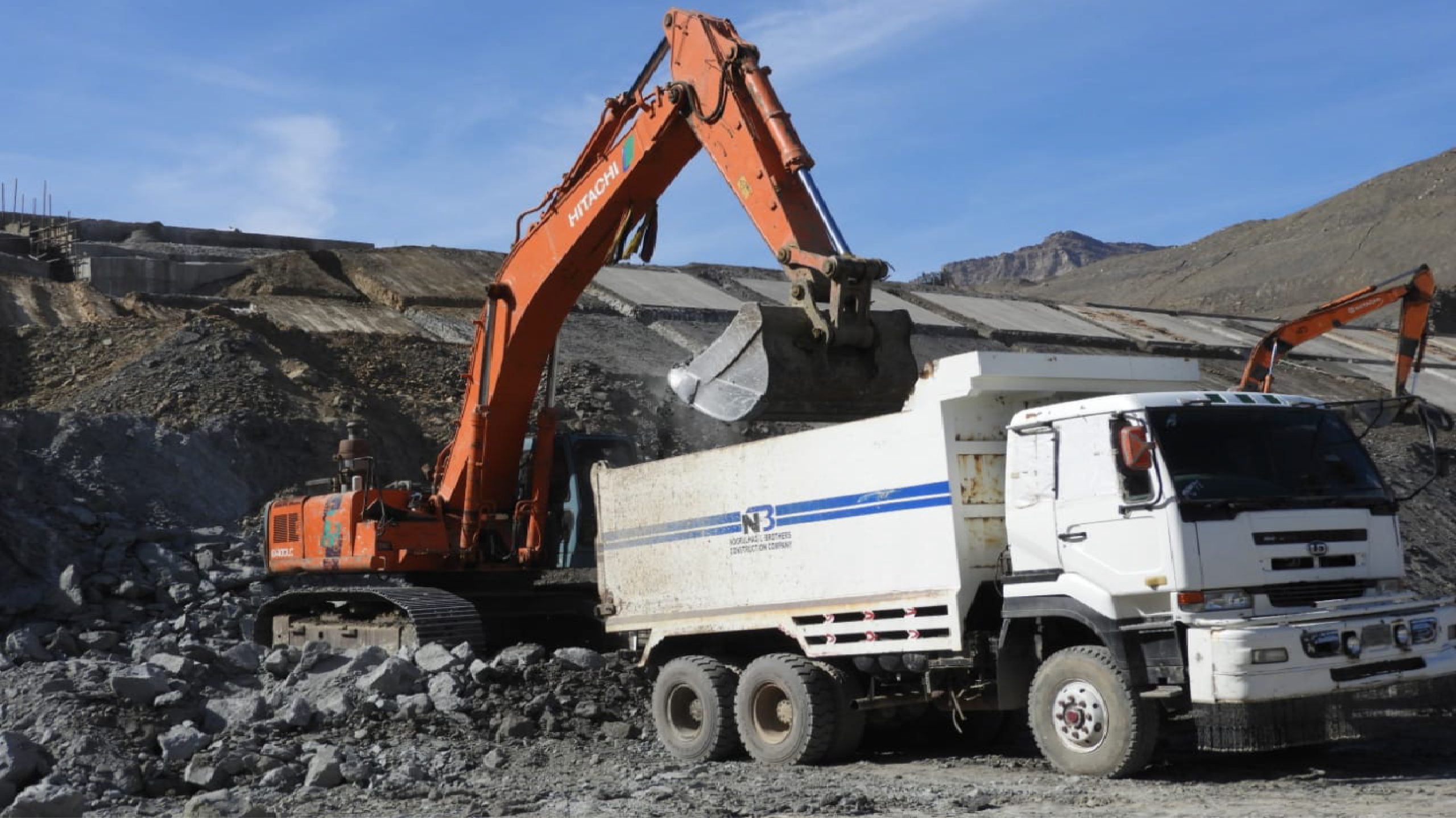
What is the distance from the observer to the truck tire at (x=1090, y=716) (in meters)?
8.05

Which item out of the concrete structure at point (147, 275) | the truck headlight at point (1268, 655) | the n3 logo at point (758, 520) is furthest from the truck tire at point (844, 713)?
the concrete structure at point (147, 275)

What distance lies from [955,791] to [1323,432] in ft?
10.1

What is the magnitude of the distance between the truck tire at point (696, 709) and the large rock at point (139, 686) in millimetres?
3946

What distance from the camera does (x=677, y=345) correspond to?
29.2 m

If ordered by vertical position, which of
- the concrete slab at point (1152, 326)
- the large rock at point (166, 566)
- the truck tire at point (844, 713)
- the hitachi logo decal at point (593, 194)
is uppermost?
the concrete slab at point (1152, 326)

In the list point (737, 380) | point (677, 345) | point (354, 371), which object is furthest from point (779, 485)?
point (677, 345)

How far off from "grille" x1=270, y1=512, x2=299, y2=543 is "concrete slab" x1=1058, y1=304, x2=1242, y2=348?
27144mm

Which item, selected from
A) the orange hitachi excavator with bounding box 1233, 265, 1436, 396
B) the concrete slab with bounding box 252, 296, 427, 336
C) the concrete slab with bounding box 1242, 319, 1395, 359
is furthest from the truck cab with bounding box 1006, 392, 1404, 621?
the concrete slab with bounding box 1242, 319, 1395, 359

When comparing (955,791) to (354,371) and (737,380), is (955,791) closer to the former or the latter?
(737,380)

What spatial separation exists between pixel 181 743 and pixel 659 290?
78.6 feet

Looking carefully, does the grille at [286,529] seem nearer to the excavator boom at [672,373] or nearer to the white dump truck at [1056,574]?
the excavator boom at [672,373]

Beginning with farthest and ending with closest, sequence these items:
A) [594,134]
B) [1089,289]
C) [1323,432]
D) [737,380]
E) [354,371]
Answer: [1089,289] < [354,371] < [594,134] < [737,380] < [1323,432]

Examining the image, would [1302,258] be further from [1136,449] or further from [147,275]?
[1136,449]

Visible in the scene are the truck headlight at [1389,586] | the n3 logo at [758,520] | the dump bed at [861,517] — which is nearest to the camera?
the truck headlight at [1389,586]
